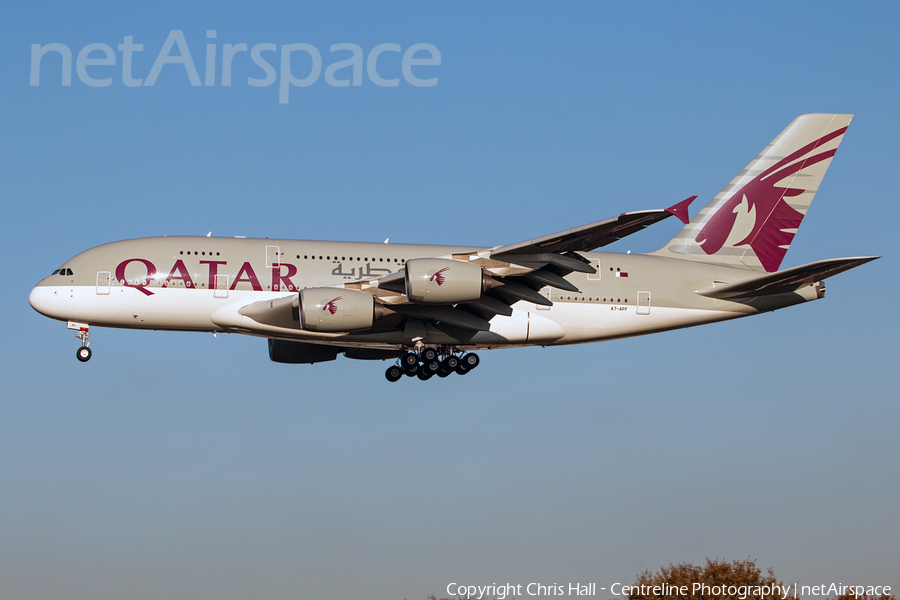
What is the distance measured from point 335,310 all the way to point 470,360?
6702mm

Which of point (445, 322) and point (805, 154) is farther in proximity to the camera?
point (805, 154)

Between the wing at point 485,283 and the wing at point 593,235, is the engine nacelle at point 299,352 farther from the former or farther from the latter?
the wing at point 593,235

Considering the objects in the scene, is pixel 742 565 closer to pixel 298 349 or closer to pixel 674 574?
pixel 674 574

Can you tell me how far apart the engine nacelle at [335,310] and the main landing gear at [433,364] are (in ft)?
14.4

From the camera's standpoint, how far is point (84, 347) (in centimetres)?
3391

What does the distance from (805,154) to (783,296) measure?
7839 millimetres

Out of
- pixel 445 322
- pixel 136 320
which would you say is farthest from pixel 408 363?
pixel 136 320

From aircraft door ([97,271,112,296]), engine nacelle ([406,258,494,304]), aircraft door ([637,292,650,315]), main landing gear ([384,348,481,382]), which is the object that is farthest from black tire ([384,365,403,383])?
aircraft door ([97,271,112,296])

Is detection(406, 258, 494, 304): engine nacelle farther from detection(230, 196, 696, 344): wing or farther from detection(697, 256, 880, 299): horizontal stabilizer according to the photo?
detection(697, 256, 880, 299): horizontal stabilizer

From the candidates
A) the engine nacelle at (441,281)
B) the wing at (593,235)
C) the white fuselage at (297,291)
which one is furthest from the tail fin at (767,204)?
the engine nacelle at (441,281)

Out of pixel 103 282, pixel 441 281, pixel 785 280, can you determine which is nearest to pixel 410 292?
pixel 441 281

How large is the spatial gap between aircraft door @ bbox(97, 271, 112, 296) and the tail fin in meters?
19.4

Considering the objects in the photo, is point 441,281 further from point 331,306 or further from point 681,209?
point 681,209

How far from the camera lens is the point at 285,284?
33219mm
